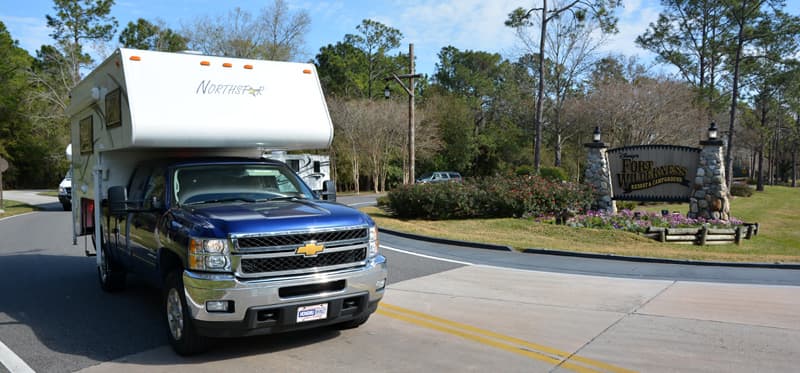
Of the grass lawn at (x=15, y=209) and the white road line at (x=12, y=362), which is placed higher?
the white road line at (x=12, y=362)

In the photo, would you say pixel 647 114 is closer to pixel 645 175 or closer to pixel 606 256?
pixel 645 175

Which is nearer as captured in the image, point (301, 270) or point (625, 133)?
point (301, 270)

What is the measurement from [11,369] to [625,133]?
35.2 metres

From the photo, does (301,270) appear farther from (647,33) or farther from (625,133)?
(647,33)

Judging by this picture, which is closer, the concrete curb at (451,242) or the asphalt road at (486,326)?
the asphalt road at (486,326)

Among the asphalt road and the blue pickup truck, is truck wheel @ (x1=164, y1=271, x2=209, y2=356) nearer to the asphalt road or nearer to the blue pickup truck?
the blue pickup truck

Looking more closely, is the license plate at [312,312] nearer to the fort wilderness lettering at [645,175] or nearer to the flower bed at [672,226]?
the flower bed at [672,226]

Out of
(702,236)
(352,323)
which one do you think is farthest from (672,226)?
(352,323)

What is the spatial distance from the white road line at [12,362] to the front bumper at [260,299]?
63.9 inches

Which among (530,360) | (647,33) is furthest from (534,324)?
(647,33)

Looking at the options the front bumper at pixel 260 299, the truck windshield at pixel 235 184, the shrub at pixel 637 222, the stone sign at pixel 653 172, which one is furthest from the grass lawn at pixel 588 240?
the front bumper at pixel 260 299

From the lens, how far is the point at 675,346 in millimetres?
5535

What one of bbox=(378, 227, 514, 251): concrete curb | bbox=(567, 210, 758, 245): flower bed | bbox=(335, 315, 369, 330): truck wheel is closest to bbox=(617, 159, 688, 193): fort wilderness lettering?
bbox=(567, 210, 758, 245): flower bed

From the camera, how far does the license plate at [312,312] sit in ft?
17.0
